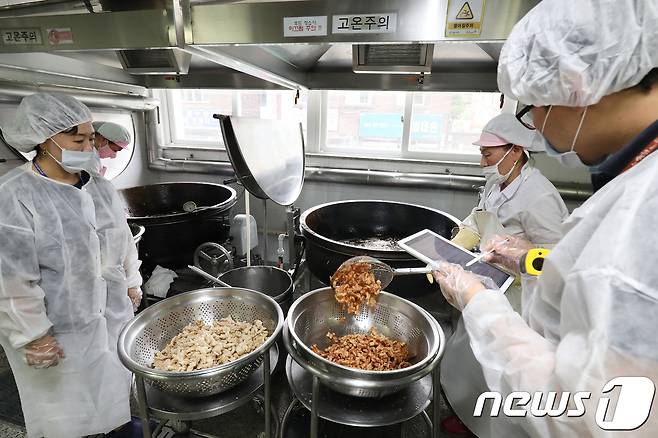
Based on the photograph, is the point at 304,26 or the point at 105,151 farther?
the point at 105,151

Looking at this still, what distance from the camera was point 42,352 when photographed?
3.91 feet

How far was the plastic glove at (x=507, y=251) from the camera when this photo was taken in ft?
4.09

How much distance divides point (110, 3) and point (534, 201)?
1873 mm

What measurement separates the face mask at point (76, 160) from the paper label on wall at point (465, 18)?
1368mm

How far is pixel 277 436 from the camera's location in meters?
1.49

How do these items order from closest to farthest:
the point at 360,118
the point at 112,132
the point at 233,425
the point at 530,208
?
the point at 530,208
the point at 233,425
the point at 112,132
the point at 360,118

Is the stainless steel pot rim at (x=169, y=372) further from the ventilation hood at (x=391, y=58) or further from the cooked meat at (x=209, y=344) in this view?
the ventilation hood at (x=391, y=58)

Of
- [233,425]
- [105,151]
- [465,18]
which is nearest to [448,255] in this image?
[465,18]

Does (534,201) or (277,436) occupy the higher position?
(534,201)

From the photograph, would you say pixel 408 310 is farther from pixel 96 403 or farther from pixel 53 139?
pixel 53 139

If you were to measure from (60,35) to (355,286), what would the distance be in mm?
1412

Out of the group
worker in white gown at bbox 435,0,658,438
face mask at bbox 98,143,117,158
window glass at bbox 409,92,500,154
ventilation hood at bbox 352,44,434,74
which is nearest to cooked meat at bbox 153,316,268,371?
worker in white gown at bbox 435,0,658,438

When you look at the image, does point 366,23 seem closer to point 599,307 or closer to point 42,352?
point 599,307

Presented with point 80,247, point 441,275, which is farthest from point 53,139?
point 441,275
